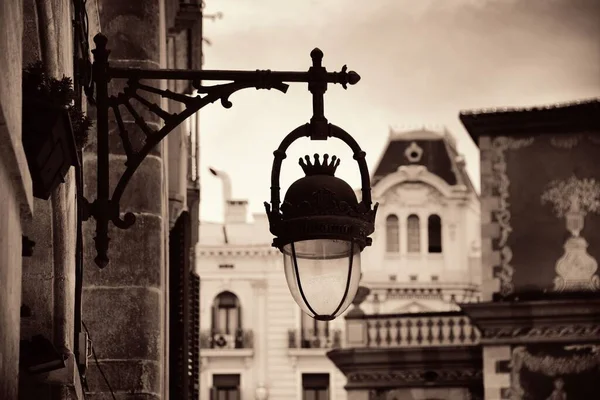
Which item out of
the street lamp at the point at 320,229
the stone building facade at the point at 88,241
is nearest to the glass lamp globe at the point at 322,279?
the street lamp at the point at 320,229

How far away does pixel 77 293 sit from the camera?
10.6 metres

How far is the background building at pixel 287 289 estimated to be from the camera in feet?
201

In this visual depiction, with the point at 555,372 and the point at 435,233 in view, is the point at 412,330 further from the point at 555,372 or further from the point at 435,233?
the point at 435,233

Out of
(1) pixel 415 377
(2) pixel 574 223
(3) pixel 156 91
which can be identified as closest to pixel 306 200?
(3) pixel 156 91

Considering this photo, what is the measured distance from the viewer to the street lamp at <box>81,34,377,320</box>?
31.4ft

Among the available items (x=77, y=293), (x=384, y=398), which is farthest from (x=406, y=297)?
(x=77, y=293)

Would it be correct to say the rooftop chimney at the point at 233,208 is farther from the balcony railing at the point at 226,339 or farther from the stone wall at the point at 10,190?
the stone wall at the point at 10,190

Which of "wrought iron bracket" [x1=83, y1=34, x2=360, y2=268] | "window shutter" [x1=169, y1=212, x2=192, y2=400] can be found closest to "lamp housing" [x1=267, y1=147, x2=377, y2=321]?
"wrought iron bracket" [x1=83, y1=34, x2=360, y2=268]

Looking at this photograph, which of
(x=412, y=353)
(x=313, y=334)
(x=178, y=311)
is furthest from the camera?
(x=313, y=334)

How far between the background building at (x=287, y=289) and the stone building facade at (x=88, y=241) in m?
35.2

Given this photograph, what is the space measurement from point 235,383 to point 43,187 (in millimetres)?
53426

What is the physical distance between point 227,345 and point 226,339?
0.72 feet

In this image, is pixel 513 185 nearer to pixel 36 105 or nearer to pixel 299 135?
pixel 299 135

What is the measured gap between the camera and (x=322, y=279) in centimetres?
954
